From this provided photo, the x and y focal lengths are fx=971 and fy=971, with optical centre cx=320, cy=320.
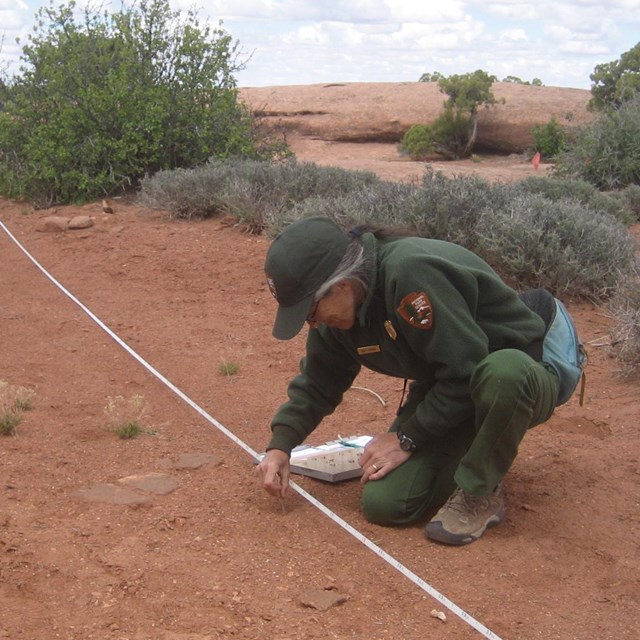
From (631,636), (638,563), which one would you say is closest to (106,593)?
(631,636)

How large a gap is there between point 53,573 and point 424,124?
17.3m

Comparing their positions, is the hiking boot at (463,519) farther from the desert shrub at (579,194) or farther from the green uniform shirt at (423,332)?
the desert shrub at (579,194)

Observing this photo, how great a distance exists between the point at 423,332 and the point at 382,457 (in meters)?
0.59

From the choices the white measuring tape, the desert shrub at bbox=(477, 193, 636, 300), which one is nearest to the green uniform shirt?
the white measuring tape

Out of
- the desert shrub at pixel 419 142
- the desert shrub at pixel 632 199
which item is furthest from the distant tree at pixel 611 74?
the desert shrub at pixel 632 199

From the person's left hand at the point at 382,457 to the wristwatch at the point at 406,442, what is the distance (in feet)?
0.08

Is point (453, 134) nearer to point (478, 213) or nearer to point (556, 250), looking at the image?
point (478, 213)

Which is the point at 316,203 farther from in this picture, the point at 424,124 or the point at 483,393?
the point at 424,124

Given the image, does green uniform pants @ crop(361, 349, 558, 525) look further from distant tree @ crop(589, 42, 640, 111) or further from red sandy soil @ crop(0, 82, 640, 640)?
distant tree @ crop(589, 42, 640, 111)

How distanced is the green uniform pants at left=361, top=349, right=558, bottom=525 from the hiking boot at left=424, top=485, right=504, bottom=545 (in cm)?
9

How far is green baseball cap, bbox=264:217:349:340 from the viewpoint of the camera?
293cm

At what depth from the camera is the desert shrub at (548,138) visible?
17.2 meters

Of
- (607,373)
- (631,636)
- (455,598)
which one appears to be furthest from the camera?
(607,373)

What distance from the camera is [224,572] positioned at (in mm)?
2955
